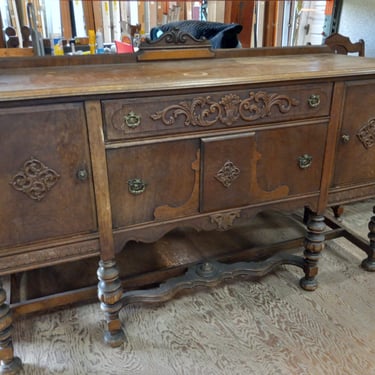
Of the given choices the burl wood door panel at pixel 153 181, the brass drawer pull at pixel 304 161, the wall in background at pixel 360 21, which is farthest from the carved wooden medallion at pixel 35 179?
the wall in background at pixel 360 21

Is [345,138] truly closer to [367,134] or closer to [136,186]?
[367,134]

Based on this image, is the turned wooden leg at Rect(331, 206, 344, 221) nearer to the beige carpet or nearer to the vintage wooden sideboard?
the beige carpet

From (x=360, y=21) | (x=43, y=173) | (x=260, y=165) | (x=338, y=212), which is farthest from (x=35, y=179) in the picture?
(x=360, y=21)

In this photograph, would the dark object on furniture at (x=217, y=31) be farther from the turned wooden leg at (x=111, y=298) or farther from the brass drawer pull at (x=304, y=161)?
the turned wooden leg at (x=111, y=298)

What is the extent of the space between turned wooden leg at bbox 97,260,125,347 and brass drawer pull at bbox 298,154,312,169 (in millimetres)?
693

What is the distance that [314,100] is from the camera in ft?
3.99

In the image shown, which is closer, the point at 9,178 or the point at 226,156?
the point at 9,178

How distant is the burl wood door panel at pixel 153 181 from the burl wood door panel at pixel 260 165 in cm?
5

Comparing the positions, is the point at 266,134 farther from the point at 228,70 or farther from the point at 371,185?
the point at 371,185

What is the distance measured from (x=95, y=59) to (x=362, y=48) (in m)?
1.41

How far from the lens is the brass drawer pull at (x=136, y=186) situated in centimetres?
110

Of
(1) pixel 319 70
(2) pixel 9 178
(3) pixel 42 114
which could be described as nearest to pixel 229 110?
(1) pixel 319 70

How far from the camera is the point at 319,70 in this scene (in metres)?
1.21

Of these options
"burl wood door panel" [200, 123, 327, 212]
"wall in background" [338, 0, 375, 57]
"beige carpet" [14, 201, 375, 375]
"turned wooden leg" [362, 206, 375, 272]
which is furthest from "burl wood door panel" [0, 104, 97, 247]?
"wall in background" [338, 0, 375, 57]
